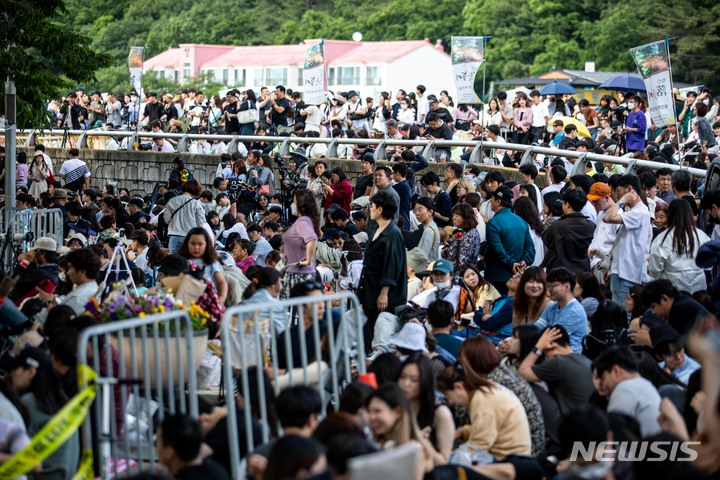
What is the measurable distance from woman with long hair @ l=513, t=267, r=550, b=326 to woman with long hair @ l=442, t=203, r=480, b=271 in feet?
7.67

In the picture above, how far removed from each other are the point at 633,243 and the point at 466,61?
27.8ft

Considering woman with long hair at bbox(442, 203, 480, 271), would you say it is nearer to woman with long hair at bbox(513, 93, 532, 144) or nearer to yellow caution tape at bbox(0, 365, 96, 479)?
yellow caution tape at bbox(0, 365, 96, 479)

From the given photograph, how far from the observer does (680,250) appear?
10383 millimetres

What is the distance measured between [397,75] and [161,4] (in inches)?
697

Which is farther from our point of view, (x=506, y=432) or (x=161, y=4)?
(x=161, y=4)

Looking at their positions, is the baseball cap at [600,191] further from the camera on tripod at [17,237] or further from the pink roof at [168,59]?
the pink roof at [168,59]

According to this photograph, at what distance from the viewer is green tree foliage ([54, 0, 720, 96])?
149 feet

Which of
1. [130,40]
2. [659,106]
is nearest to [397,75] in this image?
[130,40]

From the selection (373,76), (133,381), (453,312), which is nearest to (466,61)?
(453,312)

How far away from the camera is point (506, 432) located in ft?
25.0

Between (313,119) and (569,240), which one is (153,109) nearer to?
(313,119)

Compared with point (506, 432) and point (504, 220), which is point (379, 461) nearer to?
point (506, 432)

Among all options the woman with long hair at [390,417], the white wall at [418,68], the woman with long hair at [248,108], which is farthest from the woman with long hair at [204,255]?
the white wall at [418,68]

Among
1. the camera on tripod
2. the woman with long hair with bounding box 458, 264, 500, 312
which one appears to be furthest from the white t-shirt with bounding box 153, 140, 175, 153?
the woman with long hair with bounding box 458, 264, 500, 312
